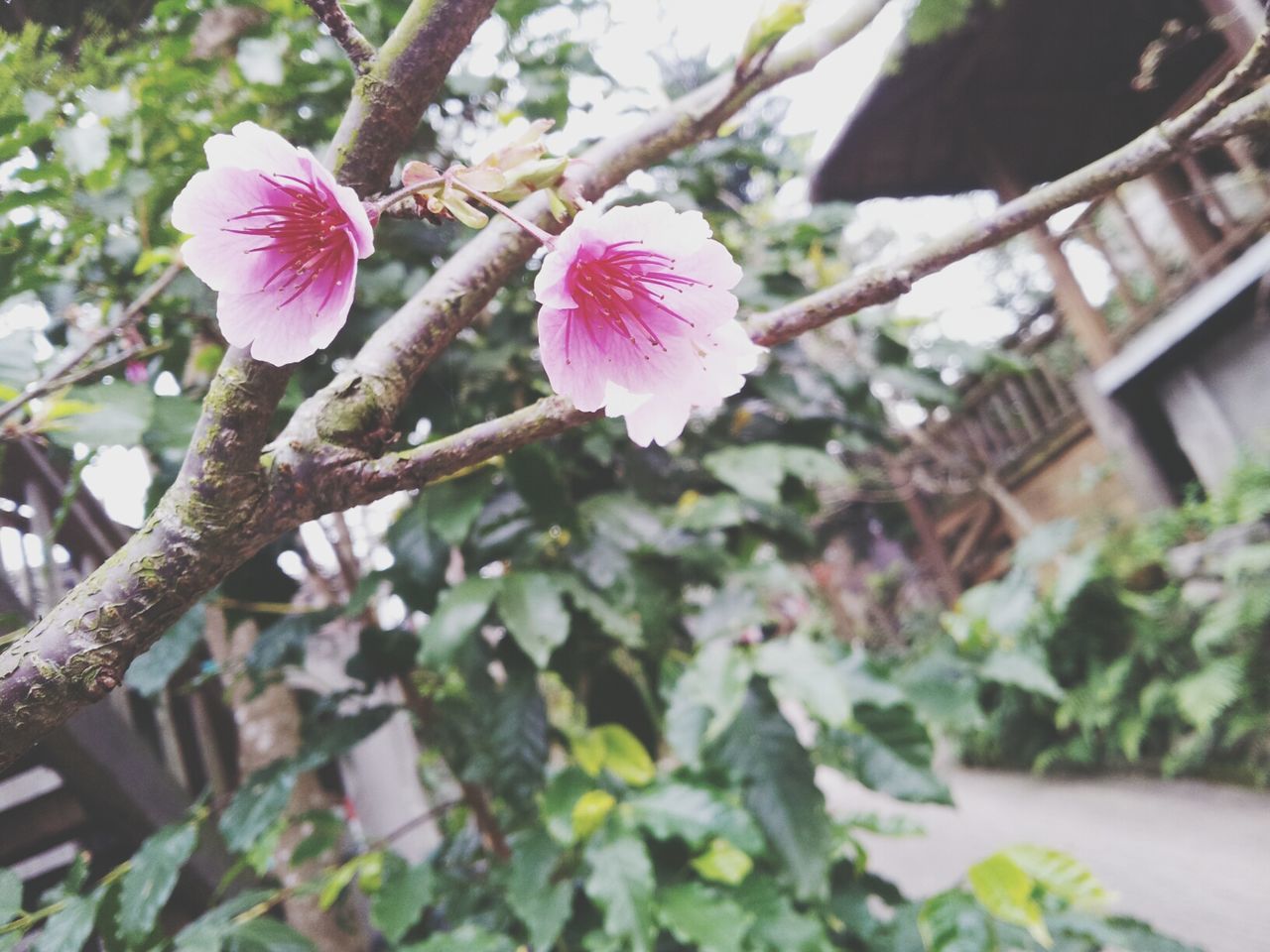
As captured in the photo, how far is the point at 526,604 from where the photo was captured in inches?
43.3

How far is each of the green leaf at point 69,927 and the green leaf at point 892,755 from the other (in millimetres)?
1067

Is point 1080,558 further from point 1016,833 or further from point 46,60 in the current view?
point 46,60

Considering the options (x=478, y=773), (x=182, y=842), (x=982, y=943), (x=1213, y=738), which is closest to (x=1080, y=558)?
(x=1213, y=738)

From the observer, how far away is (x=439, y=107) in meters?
1.56

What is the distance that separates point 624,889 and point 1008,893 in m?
0.57

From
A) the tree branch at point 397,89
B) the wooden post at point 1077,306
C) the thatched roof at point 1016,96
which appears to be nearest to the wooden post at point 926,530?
the wooden post at point 1077,306

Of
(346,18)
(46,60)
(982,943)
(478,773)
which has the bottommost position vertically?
(982,943)

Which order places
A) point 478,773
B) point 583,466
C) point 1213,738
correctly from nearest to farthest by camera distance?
point 478,773, point 583,466, point 1213,738

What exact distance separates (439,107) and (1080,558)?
379cm

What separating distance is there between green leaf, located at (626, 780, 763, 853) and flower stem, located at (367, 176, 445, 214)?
3.11ft

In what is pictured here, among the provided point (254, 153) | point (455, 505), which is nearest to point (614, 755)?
point (455, 505)

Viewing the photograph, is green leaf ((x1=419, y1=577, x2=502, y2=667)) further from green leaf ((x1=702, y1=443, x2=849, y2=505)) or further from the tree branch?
the tree branch

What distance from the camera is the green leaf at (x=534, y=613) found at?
1.05 m

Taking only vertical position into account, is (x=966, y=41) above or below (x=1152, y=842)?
above
